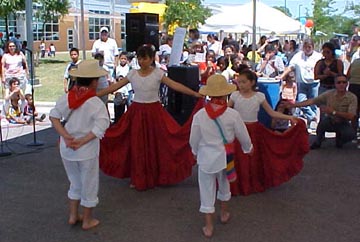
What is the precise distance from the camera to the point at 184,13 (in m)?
30.3

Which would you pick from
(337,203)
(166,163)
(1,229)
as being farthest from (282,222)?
(1,229)

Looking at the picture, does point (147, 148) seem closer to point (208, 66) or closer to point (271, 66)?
point (208, 66)

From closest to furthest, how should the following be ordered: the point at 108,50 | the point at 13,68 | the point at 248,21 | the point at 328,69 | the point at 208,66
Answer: the point at 328,69, the point at 208,66, the point at 13,68, the point at 108,50, the point at 248,21

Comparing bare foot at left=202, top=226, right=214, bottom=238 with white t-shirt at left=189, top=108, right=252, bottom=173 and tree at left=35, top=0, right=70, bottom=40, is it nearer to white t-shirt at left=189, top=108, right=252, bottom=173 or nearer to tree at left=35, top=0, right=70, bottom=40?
white t-shirt at left=189, top=108, right=252, bottom=173

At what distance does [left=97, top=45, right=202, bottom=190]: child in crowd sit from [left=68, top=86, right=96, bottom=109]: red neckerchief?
132 centimetres

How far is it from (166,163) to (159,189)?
329mm

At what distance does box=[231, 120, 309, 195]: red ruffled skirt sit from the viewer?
589 cm

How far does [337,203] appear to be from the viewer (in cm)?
569

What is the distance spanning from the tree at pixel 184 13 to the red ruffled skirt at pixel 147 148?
22657 millimetres

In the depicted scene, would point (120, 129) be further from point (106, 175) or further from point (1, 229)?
point (1, 229)

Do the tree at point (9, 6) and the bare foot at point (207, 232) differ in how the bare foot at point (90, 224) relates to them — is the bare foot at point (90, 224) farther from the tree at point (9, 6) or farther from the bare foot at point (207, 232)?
the tree at point (9, 6)

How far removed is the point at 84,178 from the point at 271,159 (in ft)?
7.56

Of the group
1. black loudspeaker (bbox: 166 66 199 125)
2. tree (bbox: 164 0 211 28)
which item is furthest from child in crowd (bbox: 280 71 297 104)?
tree (bbox: 164 0 211 28)

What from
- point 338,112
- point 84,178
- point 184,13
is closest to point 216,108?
point 84,178
